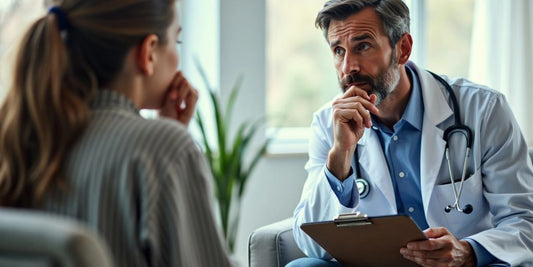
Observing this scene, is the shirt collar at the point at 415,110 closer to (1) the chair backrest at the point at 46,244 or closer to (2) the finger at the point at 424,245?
(2) the finger at the point at 424,245

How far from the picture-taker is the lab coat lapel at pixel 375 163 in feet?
7.55

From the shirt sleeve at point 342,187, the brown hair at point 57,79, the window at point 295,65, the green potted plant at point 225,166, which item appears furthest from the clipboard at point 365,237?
the window at point 295,65

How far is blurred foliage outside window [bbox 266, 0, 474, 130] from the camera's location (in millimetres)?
4234

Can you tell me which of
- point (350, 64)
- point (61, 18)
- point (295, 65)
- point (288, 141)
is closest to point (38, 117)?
point (61, 18)

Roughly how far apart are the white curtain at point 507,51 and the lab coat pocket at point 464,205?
2601 millimetres

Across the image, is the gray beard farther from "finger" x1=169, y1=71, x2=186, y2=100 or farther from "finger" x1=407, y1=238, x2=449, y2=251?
"finger" x1=169, y1=71, x2=186, y2=100

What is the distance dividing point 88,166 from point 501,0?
13.4 feet

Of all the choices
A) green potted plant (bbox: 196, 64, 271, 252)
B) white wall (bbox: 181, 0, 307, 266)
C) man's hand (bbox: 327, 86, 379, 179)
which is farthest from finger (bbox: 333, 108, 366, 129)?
white wall (bbox: 181, 0, 307, 266)

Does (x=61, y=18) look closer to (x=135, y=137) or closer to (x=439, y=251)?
(x=135, y=137)

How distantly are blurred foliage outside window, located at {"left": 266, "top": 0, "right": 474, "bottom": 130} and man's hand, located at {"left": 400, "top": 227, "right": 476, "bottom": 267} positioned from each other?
1948mm

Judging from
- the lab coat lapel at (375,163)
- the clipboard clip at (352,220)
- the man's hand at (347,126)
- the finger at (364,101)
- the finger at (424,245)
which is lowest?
the finger at (424,245)

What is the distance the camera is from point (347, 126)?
2.24 m

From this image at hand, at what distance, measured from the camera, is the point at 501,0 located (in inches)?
185

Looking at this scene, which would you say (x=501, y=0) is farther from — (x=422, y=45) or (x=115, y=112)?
(x=115, y=112)
